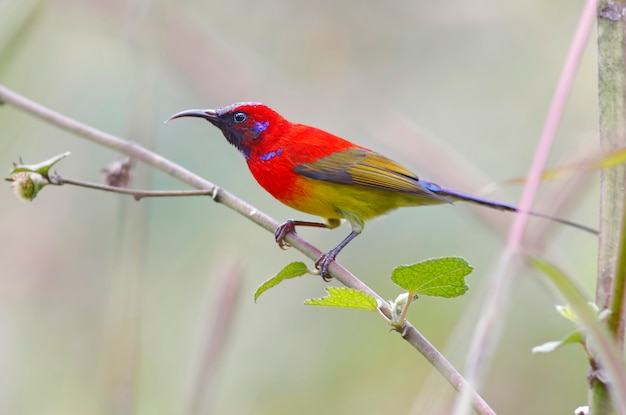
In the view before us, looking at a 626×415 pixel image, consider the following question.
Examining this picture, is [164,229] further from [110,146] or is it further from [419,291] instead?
[419,291]

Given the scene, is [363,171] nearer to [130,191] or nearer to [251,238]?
[251,238]

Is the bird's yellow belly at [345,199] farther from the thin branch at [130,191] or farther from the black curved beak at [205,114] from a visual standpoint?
the thin branch at [130,191]

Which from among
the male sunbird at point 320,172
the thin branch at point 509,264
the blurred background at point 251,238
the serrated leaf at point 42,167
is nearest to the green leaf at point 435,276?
the thin branch at point 509,264

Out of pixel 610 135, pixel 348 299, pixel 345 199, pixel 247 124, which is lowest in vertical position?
pixel 348 299

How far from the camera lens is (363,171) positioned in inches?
149

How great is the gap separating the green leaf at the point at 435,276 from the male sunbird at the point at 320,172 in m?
1.94

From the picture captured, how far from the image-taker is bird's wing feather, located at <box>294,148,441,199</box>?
12.1 feet

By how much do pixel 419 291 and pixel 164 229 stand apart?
2706 millimetres

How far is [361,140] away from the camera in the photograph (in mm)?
4859

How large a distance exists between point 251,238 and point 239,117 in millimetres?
870

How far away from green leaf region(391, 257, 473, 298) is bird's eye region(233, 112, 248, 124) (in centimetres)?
240

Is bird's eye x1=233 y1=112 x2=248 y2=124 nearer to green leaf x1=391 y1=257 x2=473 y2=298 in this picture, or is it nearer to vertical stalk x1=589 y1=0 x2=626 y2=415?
green leaf x1=391 y1=257 x2=473 y2=298

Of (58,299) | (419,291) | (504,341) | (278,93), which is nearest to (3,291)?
(58,299)

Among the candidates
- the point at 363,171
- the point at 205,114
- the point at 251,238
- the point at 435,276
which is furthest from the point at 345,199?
the point at 435,276
